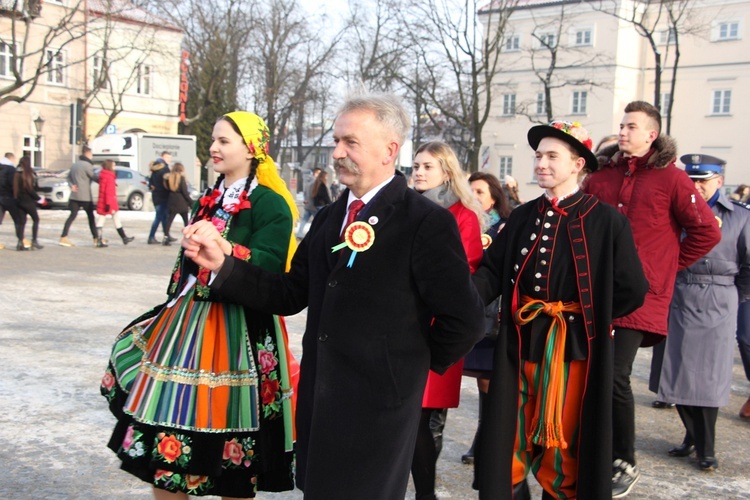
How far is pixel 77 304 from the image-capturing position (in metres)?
9.44

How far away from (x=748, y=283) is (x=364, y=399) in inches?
156

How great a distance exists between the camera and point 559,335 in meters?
3.70

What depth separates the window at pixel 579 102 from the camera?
48.8 m

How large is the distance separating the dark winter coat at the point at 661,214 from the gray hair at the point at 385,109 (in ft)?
6.85

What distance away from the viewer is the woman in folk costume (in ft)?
10.4

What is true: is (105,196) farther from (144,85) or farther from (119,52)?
(144,85)

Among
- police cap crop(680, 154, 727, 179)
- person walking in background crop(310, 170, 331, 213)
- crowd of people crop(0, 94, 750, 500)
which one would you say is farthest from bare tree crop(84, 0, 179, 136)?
crowd of people crop(0, 94, 750, 500)

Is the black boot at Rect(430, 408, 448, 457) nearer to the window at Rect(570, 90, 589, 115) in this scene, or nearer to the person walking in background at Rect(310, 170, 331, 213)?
the person walking in background at Rect(310, 170, 331, 213)

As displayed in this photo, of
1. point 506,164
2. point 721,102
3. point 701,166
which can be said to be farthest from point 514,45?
point 701,166

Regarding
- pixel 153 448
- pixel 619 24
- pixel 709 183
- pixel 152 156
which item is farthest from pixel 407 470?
pixel 619 24

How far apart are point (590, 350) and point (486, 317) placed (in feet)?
2.11

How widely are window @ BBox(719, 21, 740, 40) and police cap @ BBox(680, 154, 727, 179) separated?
43.7 meters

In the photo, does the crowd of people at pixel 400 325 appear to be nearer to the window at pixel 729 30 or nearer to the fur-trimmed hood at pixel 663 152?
the fur-trimmed hood at pixel 663 152

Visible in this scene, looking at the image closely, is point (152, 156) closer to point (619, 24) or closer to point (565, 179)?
point (619, 24)
